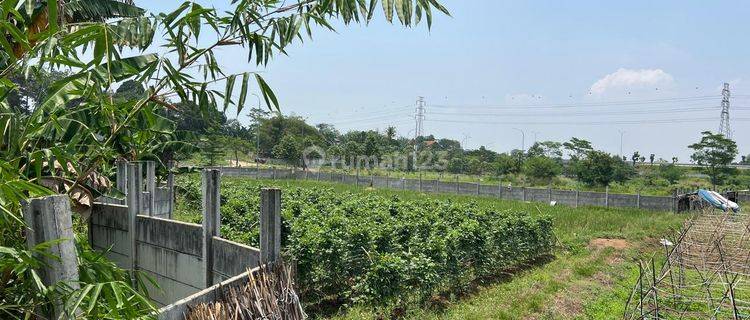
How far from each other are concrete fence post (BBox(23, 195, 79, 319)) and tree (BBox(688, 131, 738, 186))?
4189cm

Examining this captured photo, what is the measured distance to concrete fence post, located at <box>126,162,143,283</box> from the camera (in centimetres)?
600

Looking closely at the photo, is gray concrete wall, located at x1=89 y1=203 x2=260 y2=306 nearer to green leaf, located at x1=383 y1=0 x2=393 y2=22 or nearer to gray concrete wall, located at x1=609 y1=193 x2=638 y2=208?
green leaf, located at x1=383 y1=0 x2=393 y2=22

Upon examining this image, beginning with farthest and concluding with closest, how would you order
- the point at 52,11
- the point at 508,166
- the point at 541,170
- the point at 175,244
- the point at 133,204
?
the point at 508,166 → the point at 541,170 → the point at 133,204 → the point at 175,244 → the point at 52,11

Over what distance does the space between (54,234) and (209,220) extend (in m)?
2.89

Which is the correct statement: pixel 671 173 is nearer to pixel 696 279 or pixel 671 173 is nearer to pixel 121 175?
pixel 696 279

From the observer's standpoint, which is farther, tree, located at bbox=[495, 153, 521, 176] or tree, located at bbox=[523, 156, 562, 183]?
tree, located at bbox=[495, 153, 521, 176]

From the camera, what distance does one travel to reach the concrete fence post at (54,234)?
85.1 inches

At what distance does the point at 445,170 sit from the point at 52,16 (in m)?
59.9

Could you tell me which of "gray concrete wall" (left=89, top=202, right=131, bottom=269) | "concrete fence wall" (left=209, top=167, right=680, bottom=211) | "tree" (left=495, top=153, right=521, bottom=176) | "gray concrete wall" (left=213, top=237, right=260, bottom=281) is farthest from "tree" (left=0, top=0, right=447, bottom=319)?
"tree" (left=495, top=153, right=521, bottom=176)

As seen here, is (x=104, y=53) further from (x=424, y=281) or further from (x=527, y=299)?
(x=527, y=299)

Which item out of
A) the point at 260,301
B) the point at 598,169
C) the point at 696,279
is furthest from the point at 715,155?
the point at 260,301

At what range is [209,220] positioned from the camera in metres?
5.04

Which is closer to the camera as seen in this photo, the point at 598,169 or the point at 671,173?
the point at 598,169

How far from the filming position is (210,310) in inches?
127
